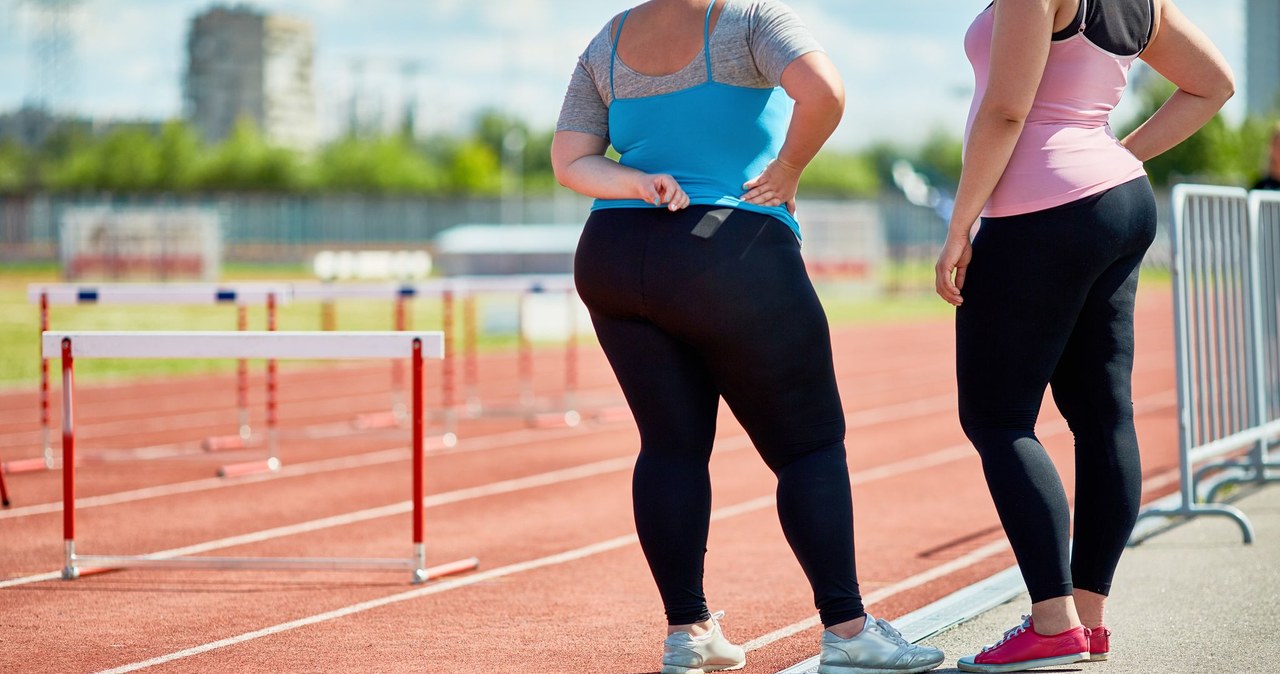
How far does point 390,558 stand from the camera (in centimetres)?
620

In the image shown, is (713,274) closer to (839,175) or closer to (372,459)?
(372,459)

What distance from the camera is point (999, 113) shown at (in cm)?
355

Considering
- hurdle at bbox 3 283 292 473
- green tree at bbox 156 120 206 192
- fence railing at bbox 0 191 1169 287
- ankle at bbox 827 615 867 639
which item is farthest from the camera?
green tree at bbox 156 120 206 192

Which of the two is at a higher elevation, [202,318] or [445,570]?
[445,570]

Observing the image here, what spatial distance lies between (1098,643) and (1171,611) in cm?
90

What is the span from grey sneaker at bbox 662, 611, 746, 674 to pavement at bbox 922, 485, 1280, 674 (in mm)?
587

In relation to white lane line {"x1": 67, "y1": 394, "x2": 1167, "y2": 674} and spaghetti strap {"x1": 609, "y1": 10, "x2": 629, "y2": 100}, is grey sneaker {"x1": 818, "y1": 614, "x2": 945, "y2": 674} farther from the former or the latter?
spaghetti strap {"x1": 609, "y1": 10, "x2": 629, "y2": 100}

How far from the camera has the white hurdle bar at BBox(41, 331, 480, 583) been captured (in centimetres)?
553

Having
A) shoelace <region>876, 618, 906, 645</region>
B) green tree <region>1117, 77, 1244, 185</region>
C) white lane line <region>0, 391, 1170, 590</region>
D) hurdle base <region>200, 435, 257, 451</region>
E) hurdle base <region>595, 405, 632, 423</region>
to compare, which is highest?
green tree <region>1117, 77, 1244, 185</region>

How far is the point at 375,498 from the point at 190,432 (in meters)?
4.40

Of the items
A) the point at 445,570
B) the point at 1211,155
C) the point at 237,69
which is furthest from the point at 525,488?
the point at 237,69

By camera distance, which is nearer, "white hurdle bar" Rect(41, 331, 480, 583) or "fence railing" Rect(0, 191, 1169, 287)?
"white hurdle bar" Rect(41, 331, 480, 583)

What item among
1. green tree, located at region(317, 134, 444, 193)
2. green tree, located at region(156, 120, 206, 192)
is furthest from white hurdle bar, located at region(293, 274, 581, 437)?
green tree, located at region(156, 120, 206, 192)

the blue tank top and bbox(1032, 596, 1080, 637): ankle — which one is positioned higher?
the blue tank top
